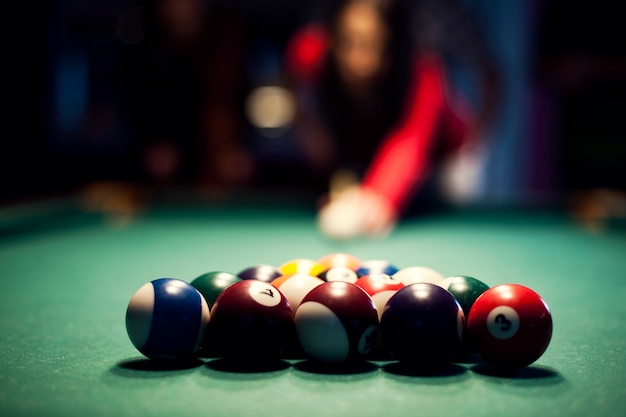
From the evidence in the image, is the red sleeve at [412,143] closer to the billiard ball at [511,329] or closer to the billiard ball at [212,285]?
the billiard ball at [212,285]

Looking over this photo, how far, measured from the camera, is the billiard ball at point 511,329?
1.59 metres

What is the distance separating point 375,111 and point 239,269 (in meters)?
3.11

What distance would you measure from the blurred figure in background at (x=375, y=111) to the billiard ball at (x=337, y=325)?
2.38m

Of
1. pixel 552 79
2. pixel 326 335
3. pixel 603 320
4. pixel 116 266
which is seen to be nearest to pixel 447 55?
pixel 552 79

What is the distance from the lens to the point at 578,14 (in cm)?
878

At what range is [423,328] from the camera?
159cm

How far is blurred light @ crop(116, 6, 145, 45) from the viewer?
1035 centimetres

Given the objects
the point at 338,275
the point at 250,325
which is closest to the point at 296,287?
the point at 338,275

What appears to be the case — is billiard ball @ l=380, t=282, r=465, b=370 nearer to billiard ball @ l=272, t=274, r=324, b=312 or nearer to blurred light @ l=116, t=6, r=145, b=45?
billiard ball @ l=272, t=274, r=324, b=312

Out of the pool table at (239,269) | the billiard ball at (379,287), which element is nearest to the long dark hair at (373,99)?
the pool table at (239,269)

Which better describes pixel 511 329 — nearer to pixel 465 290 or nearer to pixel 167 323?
pixel 465 290

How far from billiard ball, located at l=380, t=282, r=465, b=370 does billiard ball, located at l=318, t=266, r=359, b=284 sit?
1.09 ft

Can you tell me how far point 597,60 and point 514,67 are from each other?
103 centimetres

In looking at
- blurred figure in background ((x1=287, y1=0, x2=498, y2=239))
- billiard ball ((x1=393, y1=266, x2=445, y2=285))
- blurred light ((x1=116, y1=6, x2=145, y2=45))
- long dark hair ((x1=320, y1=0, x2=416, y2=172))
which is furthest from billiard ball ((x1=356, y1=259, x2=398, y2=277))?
blurred light ((x1=116, y1=6, x2=145, y2=45))
